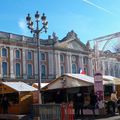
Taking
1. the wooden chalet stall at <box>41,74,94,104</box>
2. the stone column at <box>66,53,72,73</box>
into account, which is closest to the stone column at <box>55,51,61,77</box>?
the stone column at <box>66,53,72,73</box>

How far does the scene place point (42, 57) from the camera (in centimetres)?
7094

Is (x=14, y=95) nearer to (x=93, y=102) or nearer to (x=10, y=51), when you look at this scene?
(x=93, y=102)

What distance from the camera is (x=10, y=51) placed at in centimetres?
6431

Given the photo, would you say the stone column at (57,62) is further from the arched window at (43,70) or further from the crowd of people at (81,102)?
the crowd of people at (81,102)

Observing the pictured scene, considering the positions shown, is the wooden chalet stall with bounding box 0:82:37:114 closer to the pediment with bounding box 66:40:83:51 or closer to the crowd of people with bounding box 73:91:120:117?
the crowd of people with bounding box 73:91:120:117

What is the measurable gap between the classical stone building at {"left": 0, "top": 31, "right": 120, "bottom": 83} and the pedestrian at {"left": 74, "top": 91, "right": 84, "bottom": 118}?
1549 inches

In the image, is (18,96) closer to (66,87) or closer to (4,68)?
(66,87)

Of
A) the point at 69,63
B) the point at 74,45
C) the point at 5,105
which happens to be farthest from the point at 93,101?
the point at 74,45

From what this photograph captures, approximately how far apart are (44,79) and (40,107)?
2007 inches

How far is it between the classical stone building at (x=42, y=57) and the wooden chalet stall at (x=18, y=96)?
36.9 metres

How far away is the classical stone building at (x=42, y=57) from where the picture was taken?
63.6m

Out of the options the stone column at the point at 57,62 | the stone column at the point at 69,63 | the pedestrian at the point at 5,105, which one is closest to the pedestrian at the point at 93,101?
the pedestrian at the point at 5,105

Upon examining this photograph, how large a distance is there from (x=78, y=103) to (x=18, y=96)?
4250 mm

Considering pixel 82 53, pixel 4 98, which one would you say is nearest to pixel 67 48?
pixel 82 53
